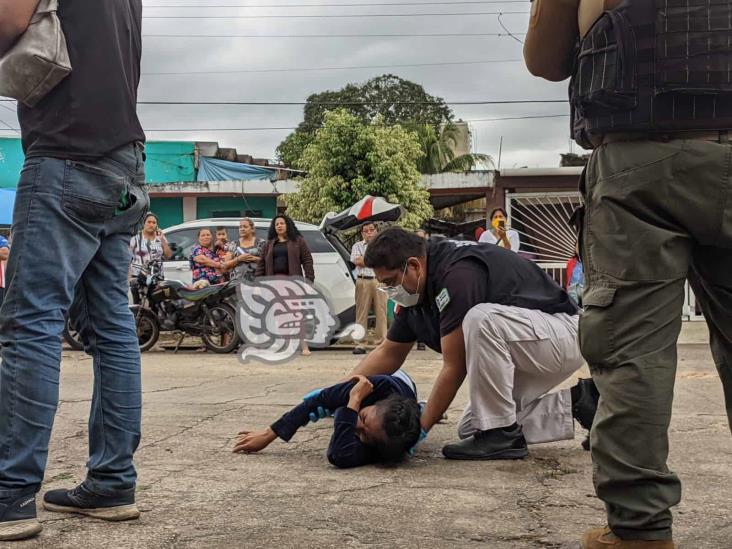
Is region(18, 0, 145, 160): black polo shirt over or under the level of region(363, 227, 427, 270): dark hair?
over

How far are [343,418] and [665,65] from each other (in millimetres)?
2156

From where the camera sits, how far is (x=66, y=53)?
2611mm

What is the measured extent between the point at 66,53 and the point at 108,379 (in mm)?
1051

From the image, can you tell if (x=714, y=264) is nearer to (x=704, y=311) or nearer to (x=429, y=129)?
(x=704, y=311)

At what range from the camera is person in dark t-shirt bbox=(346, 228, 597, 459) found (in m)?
3.80

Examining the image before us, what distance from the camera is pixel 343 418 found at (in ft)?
12.3

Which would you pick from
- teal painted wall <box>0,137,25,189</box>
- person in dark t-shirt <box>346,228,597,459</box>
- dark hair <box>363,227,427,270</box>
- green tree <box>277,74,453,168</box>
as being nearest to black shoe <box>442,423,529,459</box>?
person in dark t-shirt <box>346,228,597,459</box>

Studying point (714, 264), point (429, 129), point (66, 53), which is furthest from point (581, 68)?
point (429, 129)

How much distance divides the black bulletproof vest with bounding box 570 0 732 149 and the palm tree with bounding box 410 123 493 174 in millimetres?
22503

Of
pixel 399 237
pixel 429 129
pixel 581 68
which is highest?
pixel 429 129

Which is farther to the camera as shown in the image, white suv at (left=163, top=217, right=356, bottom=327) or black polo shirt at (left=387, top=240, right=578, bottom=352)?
white suv at (left=163, top=217, right=356, bottom=327)

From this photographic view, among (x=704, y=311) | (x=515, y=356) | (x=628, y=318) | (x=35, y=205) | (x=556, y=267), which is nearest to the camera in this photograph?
(x=628, y=318)

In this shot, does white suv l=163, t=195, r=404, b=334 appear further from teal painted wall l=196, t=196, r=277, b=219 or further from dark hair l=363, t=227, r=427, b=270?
teal painted wall l=196, t=196, r=277, b=219

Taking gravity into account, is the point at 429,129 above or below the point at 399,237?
above
